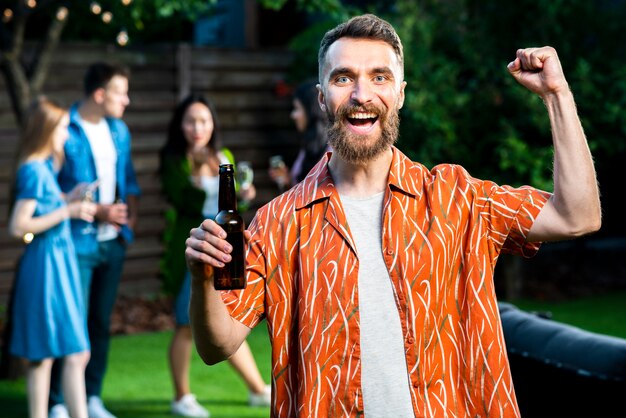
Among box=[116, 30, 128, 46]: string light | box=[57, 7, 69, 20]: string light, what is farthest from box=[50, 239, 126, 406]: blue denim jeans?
box=[116, 30, 128, 46]: string light

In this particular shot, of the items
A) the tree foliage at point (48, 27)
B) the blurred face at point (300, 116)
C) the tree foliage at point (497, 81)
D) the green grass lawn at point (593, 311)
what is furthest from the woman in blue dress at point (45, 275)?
the green grass lawn at point (593, 311)

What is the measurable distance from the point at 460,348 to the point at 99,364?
13.7 feet

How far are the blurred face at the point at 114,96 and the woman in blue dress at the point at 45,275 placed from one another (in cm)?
55

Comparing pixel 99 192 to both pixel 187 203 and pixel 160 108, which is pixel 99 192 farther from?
pixel 160 108

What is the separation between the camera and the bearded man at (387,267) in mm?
2592

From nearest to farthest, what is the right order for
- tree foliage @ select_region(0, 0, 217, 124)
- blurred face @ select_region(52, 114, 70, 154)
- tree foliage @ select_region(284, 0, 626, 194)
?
blurred face @ select_region(52, 114, 70, 154) < tree foliage @ select_region(0, 0, 217, 124) < tree foliage @ select_region(284, 0, 626, 194)

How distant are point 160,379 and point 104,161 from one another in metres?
1.83

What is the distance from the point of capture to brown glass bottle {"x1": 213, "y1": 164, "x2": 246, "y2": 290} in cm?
257

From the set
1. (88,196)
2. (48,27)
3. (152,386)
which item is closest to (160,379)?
(152,386)

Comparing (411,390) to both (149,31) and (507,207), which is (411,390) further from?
(149,31)

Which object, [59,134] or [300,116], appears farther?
[300,116]

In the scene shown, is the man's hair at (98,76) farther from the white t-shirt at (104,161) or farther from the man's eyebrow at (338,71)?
the man's eyebrow at (338,71)

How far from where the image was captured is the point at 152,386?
7.20m

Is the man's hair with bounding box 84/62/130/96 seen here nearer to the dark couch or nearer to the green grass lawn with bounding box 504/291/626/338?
the dark couch
